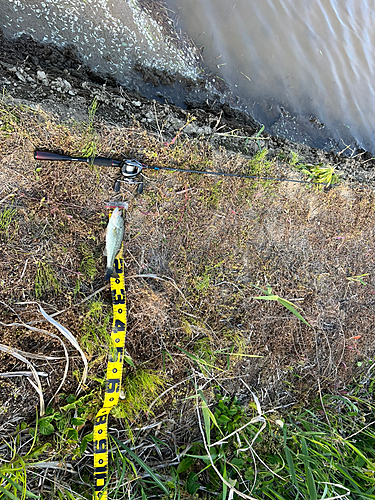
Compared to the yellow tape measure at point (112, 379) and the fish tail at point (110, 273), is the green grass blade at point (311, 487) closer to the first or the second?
the yellow tape measure at point (112, 379)

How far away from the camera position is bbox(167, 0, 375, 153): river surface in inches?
122

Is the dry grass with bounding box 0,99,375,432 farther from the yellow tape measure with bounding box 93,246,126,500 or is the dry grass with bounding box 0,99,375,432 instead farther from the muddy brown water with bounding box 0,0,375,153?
the muddy brown water with bounding box 0,0,375,153

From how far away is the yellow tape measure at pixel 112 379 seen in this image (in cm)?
215

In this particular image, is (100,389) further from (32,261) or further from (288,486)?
(288,486)

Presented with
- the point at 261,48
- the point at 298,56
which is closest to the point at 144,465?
the point at 261,48

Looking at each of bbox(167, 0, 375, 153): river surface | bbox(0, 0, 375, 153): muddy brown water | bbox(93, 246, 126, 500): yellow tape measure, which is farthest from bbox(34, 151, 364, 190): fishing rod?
bbox(167, 0, 375, 153): river surface

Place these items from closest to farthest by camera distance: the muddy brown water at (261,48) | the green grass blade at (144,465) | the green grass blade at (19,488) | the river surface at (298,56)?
the green grass blade at (19,488) < the green grass blade at (144,465) < the muddy brown water at (261,48) < the river surface at (298,56)

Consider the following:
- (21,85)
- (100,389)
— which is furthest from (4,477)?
(21,85)

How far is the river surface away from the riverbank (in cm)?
58

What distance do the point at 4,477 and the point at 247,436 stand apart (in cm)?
179

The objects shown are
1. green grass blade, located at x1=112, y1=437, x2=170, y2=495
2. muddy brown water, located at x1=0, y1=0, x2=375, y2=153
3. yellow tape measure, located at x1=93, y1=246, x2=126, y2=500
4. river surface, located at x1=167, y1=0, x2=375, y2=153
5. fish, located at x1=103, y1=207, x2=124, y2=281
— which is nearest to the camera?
green grass blade, located at x1=112, y1=437, x2=170, y2=495

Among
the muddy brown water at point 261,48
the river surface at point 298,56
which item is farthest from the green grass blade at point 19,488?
the river surface at point 298,56

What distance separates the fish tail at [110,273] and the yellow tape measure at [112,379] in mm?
24

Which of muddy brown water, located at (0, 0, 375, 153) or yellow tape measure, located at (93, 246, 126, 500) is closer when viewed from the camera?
yellow tape measure, located at (93, 246, 126, 500)
